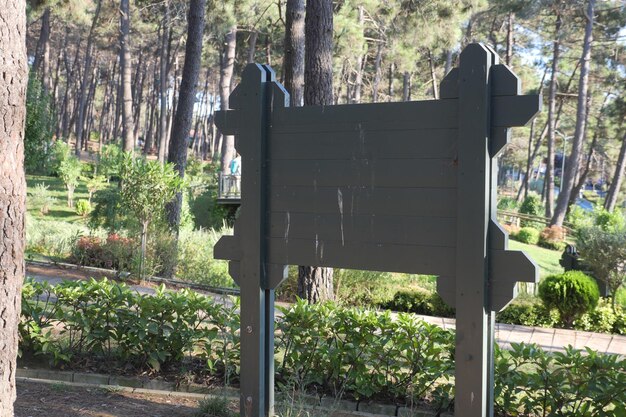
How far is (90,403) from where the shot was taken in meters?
4.43

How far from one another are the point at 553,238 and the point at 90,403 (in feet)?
77.5

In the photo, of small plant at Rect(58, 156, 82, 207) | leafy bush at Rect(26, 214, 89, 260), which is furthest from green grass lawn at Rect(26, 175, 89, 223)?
leafy bush at Rect(26, 214, 89, 260)

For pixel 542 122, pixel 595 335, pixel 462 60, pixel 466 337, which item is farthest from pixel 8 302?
pixel 542 122

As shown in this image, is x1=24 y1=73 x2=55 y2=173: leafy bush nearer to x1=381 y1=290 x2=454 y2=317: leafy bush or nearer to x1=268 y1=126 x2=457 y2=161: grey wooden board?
x1=381 y1=290 x2=454 y2=317: leafy bush

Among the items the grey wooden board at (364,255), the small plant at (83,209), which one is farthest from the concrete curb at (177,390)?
the small plant at (83,209)

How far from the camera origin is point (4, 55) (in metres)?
2.94

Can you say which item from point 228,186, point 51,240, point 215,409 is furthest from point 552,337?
point 228,186

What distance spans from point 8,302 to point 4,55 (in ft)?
3.60

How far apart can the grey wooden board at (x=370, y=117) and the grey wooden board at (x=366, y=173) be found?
0.19 metres

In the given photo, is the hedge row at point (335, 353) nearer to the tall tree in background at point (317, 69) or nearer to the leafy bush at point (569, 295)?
the tall tree in background at point (317, 69)

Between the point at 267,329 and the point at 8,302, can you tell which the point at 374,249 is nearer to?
the point at 267,329

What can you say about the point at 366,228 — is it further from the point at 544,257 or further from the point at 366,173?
the point at 544,257

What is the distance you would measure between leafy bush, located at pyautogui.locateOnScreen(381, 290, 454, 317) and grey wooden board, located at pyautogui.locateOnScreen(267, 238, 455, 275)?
658 centimetres

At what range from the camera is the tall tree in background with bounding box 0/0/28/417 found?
9.63 ft
